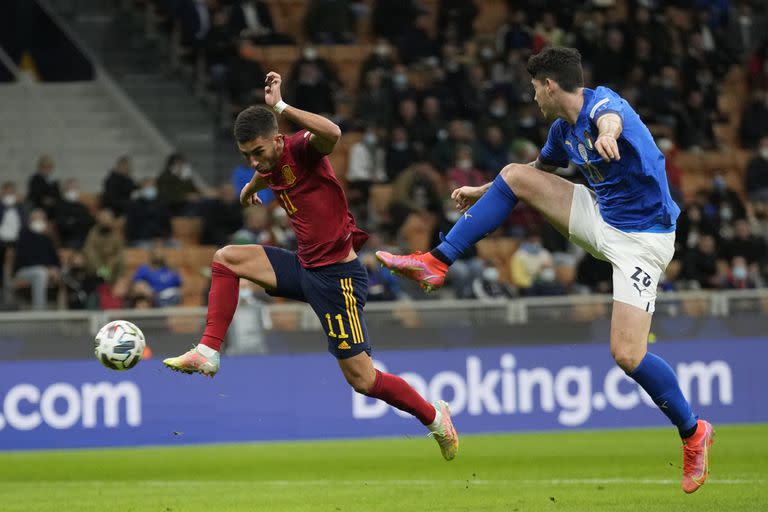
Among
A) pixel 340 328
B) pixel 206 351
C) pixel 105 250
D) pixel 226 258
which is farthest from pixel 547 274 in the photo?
pixel 206 351

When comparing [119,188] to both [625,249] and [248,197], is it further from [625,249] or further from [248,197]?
[625,249]

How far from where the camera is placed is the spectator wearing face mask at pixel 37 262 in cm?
1630

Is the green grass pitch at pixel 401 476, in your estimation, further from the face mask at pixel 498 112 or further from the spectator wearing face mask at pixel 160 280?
the face mask at pixel 498 112

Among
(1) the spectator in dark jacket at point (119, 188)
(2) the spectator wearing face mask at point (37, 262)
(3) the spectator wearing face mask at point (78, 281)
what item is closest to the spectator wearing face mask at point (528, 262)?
(1) the spectator in dark jacket at point (119, 188)

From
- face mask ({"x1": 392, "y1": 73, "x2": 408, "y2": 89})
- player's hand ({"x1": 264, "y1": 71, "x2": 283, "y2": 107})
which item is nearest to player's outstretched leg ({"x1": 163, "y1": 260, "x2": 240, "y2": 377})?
player's hand ({"x1": 264, "y1": 71, "x2": 283, "y2": 107})

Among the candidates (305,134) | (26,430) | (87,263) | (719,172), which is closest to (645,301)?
(305,134)

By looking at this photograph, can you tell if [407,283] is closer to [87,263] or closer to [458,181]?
[458,181]

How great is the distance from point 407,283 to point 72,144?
6.72 meters

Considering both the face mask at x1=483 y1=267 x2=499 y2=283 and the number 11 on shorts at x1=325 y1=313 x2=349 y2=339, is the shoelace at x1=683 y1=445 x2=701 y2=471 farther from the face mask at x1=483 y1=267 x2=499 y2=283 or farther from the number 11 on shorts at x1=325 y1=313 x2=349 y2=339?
the face mask at x1=483 y1=267 x2=499 y2=283

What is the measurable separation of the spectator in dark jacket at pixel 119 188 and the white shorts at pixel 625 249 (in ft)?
34.5

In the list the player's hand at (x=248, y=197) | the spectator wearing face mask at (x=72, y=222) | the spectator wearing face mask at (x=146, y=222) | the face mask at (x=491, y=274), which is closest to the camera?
the player's hand at (x=248, y=197)

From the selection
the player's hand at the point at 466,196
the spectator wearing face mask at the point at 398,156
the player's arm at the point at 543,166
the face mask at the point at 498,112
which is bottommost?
the player's hand at the point at 466,196

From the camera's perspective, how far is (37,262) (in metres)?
16.4

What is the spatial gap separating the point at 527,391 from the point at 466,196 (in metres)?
6.87
